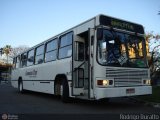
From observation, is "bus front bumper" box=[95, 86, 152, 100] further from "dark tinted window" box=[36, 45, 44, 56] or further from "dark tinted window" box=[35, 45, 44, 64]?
"dark tinted window" box=[36, 45, 44, 56]

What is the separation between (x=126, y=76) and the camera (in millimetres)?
10375

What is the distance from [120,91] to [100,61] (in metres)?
1.32

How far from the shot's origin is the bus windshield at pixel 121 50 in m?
10.1

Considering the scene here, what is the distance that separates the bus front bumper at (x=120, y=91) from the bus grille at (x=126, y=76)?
0.17 m

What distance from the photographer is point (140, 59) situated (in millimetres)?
11133

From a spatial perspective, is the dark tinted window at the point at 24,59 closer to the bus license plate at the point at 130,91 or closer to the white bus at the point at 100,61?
the white bus at the point at 100,61

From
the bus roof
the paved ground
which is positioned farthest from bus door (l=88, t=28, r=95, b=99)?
the paved ground

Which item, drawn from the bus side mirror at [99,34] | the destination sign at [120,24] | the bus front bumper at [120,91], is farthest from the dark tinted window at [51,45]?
the bus front bumper at [120,91]

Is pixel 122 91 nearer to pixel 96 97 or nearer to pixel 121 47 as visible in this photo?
pixel 96 97

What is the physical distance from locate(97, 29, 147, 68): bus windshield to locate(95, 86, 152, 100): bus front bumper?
885 millimetres

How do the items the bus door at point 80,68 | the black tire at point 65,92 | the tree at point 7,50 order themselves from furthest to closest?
1. the tree at point 7,50
2. the black tire at point 65,92
3. the bus door at point 80,68

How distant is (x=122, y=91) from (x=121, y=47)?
1758 millimetres

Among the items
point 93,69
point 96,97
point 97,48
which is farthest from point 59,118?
point 97,48

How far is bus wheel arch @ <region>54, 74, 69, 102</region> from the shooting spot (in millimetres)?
11945
